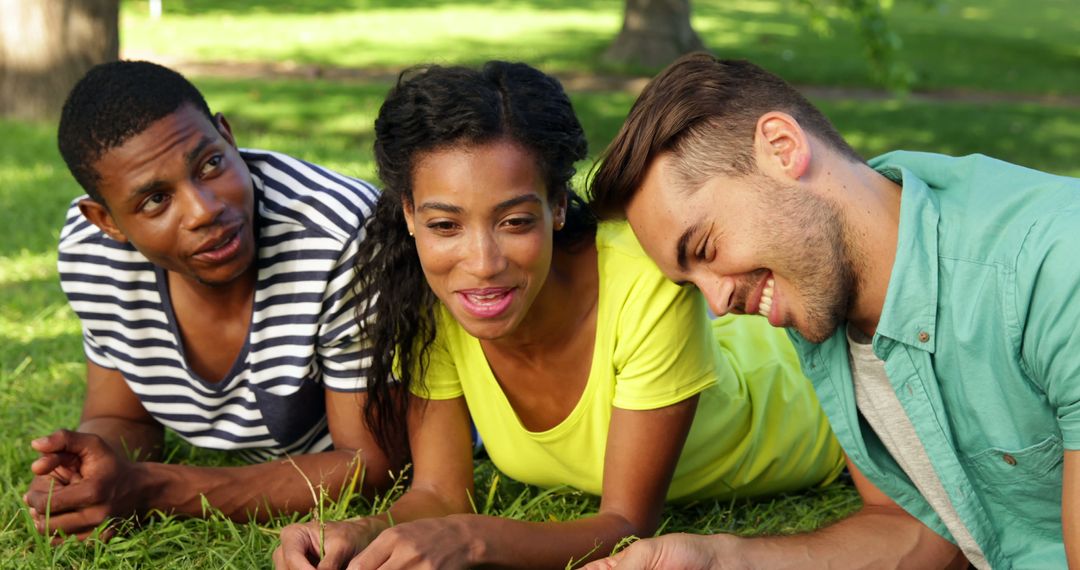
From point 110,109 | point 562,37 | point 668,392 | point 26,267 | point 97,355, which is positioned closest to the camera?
point 668,392

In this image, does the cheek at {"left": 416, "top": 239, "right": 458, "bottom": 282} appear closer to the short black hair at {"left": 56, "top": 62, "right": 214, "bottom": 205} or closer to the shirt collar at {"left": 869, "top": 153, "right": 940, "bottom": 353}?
the short black hair at {"left": 56, "top": 62, "right": 214, "bottom": 205}

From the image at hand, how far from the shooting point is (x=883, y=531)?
121 inches

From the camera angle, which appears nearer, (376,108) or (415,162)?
(415,162)

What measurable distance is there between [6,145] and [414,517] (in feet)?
22.7

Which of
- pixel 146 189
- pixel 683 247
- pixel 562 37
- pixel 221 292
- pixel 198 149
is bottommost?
pixel 562 37

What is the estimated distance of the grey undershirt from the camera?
2930 millimetres

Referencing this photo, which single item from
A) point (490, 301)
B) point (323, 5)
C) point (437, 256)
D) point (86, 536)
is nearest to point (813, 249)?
point (490, 301)

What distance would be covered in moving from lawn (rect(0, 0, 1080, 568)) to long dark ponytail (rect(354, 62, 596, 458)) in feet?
0.82

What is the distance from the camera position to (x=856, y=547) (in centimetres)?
302

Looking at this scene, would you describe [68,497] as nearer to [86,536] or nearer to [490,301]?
[86,536]

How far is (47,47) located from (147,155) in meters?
7.34

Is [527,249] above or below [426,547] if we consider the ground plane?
above

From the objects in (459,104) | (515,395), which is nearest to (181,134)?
(459,104)

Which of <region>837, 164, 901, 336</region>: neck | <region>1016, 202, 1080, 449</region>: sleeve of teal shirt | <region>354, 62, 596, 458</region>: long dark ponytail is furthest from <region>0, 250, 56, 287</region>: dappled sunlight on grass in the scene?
<region>1016, 202, 1080, 449</region>: sleeve of teal shirt
